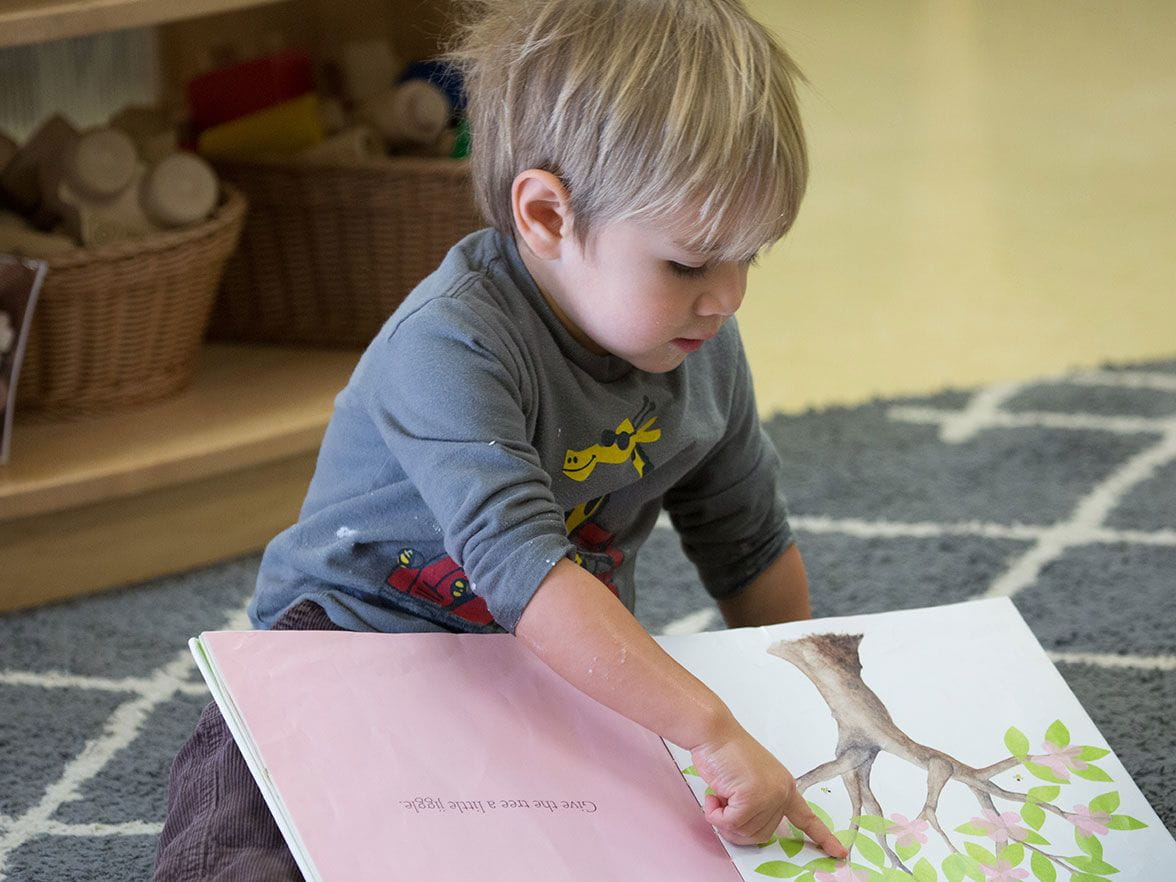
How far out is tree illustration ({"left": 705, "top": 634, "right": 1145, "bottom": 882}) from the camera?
65 cm

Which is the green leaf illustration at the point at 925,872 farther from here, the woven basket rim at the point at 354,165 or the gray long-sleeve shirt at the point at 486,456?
the woven basket rim at the point at 354,165

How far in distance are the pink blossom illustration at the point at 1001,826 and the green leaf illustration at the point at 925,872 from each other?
0.03m

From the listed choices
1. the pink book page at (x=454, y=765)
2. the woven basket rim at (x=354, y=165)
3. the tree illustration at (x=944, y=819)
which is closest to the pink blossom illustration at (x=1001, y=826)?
the tree illustration at (x=944, y=819)

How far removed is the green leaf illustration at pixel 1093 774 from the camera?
0.70 m

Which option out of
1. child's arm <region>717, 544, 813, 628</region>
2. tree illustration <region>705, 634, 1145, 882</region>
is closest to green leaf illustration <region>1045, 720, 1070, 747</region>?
tree illustration <region>705, 634, 1145, 882</region>

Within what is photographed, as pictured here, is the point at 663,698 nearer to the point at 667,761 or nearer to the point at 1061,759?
the point at 667,761

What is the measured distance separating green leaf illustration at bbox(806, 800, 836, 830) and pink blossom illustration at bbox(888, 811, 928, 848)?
0.03 meters

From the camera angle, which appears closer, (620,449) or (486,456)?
(486,456)

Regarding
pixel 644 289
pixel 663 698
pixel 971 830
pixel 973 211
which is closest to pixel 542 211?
pixel 644 289

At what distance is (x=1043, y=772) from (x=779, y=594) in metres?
0.24

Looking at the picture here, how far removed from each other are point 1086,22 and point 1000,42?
0.25m

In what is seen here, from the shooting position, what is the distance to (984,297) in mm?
1751

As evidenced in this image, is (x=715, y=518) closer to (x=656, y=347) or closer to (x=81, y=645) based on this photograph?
(x=656, y=347)

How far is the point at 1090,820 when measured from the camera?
68 cm
